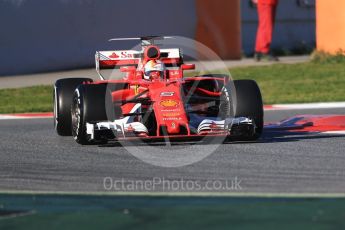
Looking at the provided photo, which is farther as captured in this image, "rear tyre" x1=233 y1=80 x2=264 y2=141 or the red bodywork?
"rear tyre" x1=233 y1=80 x2=264 y2=141

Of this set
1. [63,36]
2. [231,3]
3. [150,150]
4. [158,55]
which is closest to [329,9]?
[231,3]

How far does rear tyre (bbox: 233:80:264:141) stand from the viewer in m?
10.4

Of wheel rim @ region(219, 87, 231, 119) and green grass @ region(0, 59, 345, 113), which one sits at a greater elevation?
wheel rim @ region(219, 87, 231, 119)

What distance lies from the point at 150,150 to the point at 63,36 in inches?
473

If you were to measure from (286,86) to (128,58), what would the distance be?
7.58 metres

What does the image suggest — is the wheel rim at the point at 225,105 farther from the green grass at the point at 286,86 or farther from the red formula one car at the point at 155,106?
the green grass at the point at 286,86

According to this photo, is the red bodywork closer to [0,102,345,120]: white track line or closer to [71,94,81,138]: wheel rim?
[71,94,81,138]: wheel rim

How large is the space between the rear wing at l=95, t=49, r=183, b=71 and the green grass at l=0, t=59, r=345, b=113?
14.5 feet

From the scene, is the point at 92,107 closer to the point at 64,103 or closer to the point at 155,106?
the point at 155,106

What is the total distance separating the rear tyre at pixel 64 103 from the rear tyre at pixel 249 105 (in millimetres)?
1988

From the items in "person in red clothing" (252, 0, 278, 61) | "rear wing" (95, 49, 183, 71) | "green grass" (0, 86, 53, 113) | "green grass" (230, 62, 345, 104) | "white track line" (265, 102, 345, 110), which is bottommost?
"green grass" (230, 62, 345, 104)

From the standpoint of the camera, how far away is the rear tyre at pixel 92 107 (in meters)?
10.2

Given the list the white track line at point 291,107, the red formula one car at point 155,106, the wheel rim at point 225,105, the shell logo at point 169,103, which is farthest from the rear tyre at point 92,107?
the white track line at point 291,107
